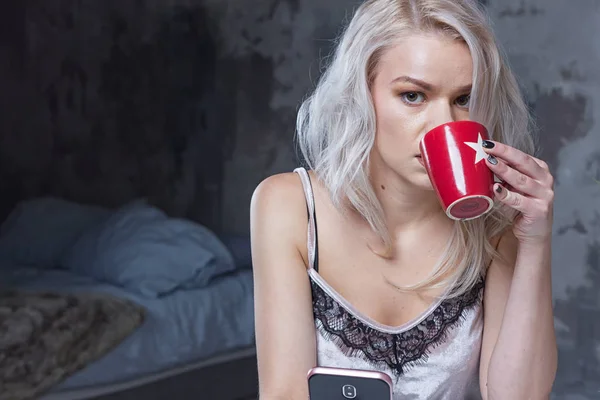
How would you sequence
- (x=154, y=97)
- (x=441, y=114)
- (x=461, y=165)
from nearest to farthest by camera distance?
1. (x=461, y=165)
2. (x=441, y=114)
3. (x=154, y=97)

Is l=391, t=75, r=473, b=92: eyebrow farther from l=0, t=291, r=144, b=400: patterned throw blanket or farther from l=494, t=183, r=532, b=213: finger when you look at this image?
l=0, t=291, r=144, b=400: patterned throw blanket

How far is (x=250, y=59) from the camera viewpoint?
3.47 metres

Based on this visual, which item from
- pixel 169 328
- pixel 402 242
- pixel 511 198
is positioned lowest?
pixel 169 328

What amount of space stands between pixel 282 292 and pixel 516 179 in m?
0.40

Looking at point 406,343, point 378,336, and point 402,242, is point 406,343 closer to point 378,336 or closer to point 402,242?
point 378,336

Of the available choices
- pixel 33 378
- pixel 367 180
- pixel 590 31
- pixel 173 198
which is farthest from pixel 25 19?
pixel 367 180

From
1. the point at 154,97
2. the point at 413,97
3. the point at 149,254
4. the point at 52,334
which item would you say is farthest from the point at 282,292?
the point at 154,97

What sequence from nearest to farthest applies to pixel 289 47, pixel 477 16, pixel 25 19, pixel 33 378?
pixel 477 16, pixel 33 378, pixel 289 47, pixel 25 19

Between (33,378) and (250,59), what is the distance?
174 cm

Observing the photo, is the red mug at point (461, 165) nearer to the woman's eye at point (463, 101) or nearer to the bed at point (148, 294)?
the woman's eye at point (463, 101)

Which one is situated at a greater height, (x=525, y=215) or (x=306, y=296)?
(x=525, y=215)

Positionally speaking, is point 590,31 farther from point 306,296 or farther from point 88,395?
point 88,395

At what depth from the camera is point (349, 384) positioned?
71cm

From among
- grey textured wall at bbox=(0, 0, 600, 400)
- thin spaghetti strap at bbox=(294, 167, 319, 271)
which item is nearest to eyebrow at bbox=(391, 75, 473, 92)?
thin spaghetti strap at bbox=(294, 167, 319, 271)
